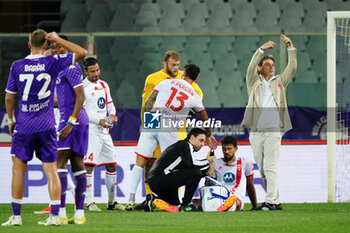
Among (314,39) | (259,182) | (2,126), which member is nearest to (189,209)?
(259,182)

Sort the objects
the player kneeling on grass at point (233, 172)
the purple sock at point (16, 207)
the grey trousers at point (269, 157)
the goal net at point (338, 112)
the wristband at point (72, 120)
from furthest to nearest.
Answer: the goal net at point (338, 112) < the player kneeling on grass at point (233, 172) < the grey trousers at point (269, 157) < the wristband at point (72, 120) < the purple sock at point (16, 207)

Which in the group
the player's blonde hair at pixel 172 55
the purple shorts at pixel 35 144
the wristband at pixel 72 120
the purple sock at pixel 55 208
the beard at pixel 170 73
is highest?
the player's blonde hair at pixel 172 55

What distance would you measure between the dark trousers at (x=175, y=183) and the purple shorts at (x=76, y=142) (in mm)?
1722

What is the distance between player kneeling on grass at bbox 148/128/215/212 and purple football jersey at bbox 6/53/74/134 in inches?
96.8

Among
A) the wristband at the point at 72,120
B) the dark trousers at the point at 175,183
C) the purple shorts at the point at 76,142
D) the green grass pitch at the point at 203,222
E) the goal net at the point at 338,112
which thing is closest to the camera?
the green grass pitch at the point at 203,222

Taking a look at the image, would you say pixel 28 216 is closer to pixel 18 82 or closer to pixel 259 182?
pixel 18 82

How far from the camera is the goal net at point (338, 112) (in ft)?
33.9

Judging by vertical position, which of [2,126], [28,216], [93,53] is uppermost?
[93,53]

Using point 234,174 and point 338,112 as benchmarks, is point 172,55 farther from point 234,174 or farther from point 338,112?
point 338,112

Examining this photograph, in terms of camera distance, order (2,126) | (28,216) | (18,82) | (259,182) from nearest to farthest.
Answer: (18,82)
(28,216)
(259,182)
(2,126)

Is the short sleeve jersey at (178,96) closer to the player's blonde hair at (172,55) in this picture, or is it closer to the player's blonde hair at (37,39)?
the player's blonde hair at (172,55)

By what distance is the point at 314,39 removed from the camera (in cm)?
1370

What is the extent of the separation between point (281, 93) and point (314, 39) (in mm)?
4413

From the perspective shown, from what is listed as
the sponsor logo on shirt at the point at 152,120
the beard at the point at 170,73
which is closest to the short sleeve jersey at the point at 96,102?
the sponsor logo on shirt at the point at 152,120
